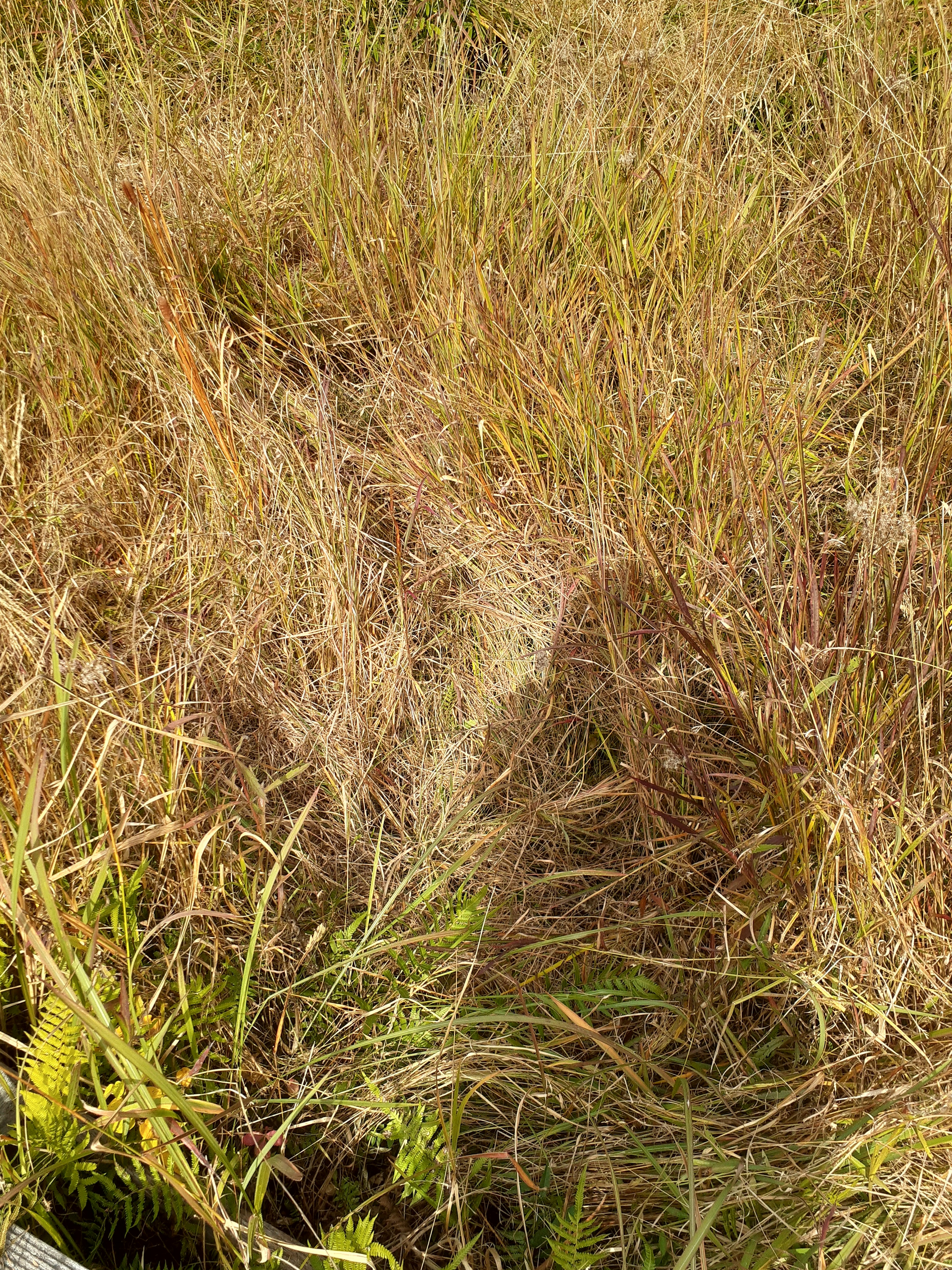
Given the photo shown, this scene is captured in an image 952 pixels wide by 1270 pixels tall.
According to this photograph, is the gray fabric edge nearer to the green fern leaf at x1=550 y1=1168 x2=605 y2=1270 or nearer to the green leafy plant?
the green leafy plant

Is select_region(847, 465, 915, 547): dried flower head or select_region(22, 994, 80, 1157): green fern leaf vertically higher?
select_region(847, 465, 915, 547): dried flower head

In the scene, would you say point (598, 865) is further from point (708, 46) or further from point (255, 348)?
point (708, 46)

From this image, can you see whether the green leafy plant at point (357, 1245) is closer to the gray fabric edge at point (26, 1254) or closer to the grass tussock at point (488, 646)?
the grass tussock at point (488, 646)

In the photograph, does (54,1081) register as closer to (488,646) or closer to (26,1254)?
(26,1254)

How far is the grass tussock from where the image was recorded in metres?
1.18

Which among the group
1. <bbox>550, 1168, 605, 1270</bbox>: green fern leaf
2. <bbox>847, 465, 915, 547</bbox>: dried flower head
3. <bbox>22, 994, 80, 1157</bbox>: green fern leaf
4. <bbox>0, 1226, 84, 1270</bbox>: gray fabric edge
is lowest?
<bbox>550, 1168, 605, 1270</bbox>: green fern leaf

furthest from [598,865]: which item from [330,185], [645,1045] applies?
[330,185]

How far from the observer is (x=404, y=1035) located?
1285 mm

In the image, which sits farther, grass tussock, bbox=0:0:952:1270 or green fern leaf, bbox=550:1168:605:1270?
grass tussock, bbox=0:0:952:1270

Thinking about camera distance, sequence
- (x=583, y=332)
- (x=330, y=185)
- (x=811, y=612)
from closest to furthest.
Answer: (x=811, y=612), (x=583, y=332), (x=330, y=185)

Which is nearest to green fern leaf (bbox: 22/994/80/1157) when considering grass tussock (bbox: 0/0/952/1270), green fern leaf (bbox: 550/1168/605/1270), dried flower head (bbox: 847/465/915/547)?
grass tussock (bbox: 0/0/952/1270)

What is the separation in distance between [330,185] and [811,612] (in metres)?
1.52

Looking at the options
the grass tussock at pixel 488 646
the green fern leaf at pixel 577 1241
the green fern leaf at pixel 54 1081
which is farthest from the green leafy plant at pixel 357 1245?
the green fern leaf at pixel 54 1081

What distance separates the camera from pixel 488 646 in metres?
1.76
